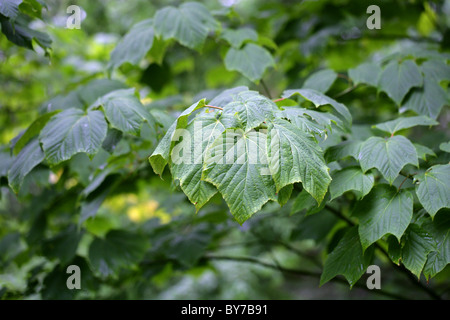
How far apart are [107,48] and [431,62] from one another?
9.60ft

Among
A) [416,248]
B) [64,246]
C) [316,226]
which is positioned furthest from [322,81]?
[64,246]

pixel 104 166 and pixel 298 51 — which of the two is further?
pixel 298 51

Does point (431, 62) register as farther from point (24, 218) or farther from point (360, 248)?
point (24, 218)

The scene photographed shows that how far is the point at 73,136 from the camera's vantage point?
1.23m

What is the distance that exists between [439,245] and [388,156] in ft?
1.02

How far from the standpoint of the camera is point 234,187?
91 cm

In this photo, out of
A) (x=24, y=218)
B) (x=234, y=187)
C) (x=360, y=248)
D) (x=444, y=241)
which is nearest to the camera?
(x=234, y=187)

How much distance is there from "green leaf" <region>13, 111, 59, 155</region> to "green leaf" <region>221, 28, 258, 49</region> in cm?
90

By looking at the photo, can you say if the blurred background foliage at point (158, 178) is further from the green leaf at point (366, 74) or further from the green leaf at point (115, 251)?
the green leaf at point (366, 74)

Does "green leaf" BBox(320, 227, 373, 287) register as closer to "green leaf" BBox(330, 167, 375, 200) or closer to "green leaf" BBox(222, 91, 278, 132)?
"green leaf" BBox(330, 167, 375, 200)

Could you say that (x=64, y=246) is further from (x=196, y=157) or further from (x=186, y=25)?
(x=186, y=25)

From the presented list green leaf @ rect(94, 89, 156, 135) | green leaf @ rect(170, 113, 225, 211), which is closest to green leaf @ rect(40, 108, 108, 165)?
green leaf @ rect(94, 89, 156, 135)

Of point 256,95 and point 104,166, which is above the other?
point 256,95
